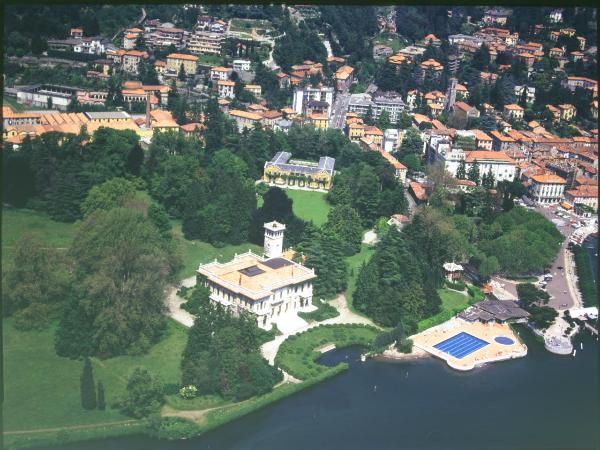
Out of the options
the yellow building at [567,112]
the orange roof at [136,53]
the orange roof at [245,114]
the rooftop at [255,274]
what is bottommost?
the rooftop at [255,274]

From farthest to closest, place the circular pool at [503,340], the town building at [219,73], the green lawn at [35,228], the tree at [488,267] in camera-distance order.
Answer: the town building at [219,73], the tree at [488,267], the green lawn at [35,228], the circular pool at [503,340]

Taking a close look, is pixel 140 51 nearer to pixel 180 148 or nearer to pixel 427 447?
pixel 180 148

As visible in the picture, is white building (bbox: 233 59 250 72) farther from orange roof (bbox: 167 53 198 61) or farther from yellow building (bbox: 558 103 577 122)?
yellow building (bbox: 558 103 577 122)

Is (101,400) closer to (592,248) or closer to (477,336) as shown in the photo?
(477,336)

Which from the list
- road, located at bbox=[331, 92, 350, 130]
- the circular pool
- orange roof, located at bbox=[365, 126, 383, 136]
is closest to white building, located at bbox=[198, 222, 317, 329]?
the circular pool

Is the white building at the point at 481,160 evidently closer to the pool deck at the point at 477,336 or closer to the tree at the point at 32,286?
the pool deck at the point at 477,336

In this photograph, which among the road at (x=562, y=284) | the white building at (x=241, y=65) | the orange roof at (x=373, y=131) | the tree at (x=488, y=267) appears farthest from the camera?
the white building at (x=241, y=65)

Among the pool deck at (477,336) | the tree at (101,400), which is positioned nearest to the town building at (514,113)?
the pool deck at (477,336)
